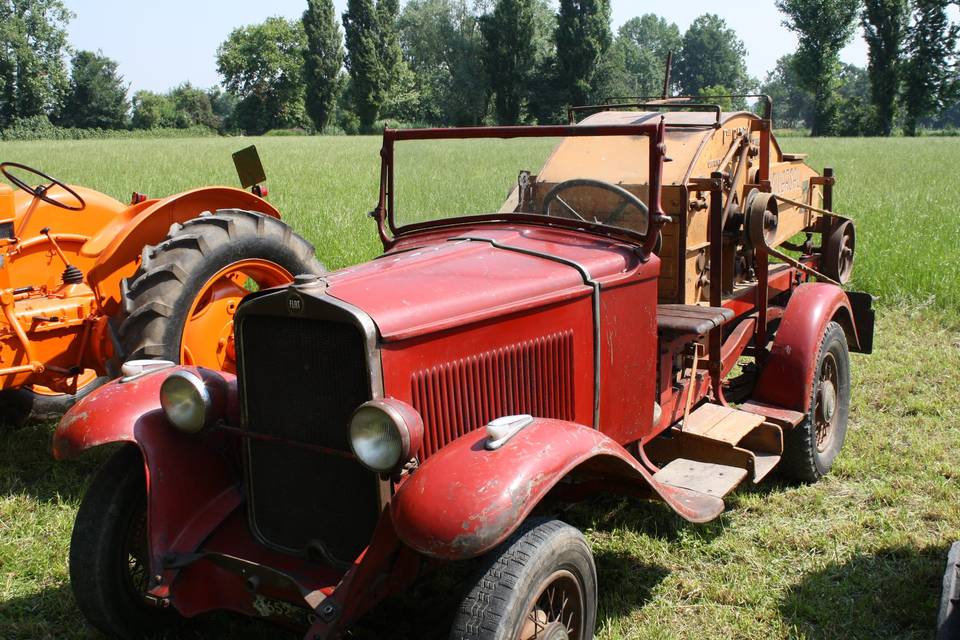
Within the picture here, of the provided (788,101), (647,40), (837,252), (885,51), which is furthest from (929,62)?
(647,40)

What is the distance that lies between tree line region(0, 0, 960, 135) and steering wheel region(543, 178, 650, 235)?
42.2 m

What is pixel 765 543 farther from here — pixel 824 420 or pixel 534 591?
pixel 534 591

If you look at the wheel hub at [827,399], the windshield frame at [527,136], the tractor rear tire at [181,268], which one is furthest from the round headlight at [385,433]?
the wheel hub at [827,399]

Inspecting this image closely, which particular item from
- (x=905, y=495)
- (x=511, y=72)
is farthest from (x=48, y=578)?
(x=511, y=72)

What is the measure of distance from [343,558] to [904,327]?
6626mm

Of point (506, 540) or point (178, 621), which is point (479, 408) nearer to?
point (506, 540)

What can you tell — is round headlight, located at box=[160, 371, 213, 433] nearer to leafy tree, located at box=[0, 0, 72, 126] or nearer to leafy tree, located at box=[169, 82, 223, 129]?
leafy tree, located at box=[0, 0, 72, 126]

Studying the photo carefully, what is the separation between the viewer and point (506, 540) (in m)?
2.51

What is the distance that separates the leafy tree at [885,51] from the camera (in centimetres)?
5438

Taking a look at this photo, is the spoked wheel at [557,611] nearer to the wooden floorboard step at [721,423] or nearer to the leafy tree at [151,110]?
the wooden floorboard step at [721,423]

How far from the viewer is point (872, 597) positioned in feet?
11.4

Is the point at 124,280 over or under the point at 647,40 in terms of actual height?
under

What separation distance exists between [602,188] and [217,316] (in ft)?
8.26

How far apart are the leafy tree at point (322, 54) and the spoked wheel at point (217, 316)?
57912 millimetres
